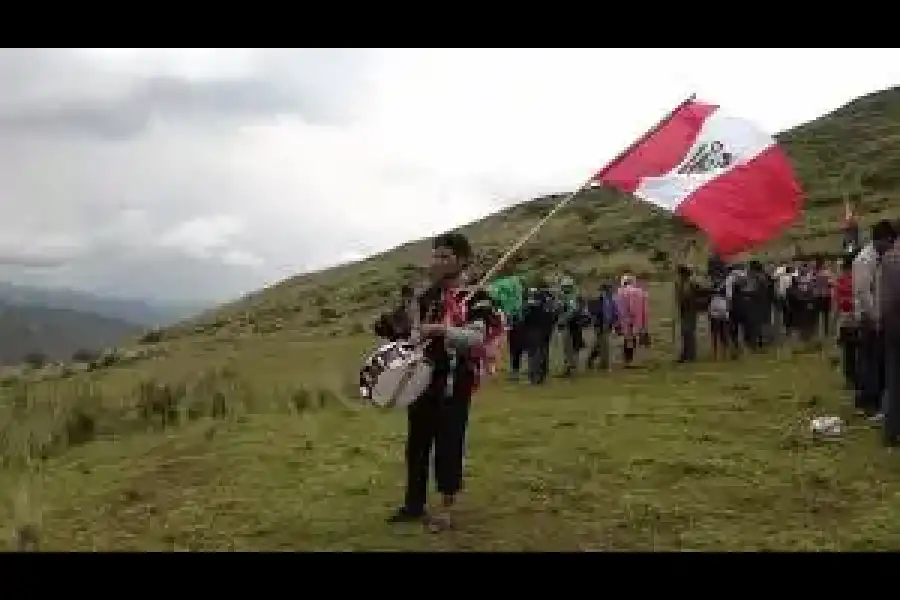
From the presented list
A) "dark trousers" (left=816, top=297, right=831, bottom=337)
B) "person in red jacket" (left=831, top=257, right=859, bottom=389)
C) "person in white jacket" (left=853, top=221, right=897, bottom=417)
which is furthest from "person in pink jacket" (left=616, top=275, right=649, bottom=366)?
"person in white jacket" (left=853, top=221, right=897, bottom=417)

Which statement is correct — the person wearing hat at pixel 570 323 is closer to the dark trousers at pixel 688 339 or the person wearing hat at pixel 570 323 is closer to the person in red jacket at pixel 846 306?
the dark trousers at pixel 688 339

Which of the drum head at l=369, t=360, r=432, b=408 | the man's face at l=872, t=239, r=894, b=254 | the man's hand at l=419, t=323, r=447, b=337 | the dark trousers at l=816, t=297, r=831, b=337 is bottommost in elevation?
the drum head at l=369, t=360, r=432, b=408

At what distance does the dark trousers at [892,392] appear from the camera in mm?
10281

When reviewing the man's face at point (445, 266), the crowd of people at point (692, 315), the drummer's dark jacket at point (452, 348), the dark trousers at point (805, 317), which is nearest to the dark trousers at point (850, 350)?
the crowd of people at point (692, 315)

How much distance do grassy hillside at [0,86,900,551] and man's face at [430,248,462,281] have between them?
184cm

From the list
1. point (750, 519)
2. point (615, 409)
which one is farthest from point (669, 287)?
point (750, 519)

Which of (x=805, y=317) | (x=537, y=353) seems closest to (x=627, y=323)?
(x=537, y=353)

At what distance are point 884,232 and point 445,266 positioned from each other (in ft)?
15.3

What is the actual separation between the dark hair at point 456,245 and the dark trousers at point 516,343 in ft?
33.8

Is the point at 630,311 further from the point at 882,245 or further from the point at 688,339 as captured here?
the point at 882,245

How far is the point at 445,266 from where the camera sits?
7.96m

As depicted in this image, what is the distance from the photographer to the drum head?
25.5 ft

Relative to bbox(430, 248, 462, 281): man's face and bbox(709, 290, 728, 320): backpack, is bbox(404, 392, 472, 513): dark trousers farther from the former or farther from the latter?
bbox(709, 290, 728, 320): backpack

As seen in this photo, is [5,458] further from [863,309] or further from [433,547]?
[863,309]
